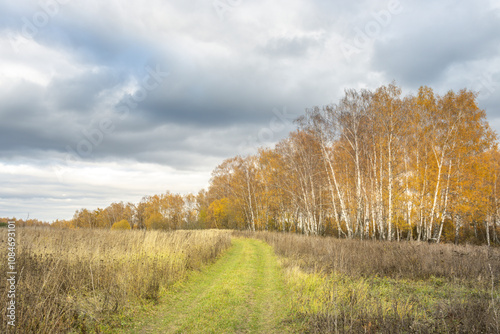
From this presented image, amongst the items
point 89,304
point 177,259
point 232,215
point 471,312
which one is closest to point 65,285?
point 89,304

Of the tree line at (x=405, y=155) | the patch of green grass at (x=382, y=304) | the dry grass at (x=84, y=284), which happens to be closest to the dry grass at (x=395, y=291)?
the patch of green grass at (x=382, y=304)

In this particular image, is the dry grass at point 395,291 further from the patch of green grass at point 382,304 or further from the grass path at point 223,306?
the grass path at point 223,306

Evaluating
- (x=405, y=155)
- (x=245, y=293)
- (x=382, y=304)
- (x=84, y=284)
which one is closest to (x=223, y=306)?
(x=245, y=293)

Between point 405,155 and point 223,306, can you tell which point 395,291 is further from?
point 405,155

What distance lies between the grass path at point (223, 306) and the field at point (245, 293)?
0.09ft

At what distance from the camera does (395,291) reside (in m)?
7.83

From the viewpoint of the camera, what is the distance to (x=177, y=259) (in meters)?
10.4

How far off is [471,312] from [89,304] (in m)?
7.62

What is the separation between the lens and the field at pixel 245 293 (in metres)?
4.95

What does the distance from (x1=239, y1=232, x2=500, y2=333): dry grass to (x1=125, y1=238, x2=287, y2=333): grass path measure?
622mm

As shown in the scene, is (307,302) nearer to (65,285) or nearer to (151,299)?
(151,299)

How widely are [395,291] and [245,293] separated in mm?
4425

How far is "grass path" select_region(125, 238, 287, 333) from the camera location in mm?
5859

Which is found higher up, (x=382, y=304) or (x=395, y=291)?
(x=382, y=304)
